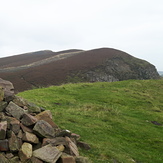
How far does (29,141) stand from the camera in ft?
29.5

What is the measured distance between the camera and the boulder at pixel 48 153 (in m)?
8.01

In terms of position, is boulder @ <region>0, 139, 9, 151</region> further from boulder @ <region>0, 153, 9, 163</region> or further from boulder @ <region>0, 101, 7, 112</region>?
boulder @ <region>0, 101, 7, 112</region>

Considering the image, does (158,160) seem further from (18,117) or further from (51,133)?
(18,117)

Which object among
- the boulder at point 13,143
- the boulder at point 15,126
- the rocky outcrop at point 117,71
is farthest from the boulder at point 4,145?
the rocky outcrop at point 117,71

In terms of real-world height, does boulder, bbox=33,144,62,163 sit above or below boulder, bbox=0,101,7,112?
below

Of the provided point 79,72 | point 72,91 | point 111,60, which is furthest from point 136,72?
point 72,91

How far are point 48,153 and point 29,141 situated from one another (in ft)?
4.36

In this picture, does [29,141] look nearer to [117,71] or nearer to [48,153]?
[48,153]

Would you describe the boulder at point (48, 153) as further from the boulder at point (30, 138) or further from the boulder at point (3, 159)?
the boulder at point (3, 159)

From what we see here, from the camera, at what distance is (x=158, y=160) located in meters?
11.8

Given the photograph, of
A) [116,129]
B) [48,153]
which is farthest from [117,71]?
[48,153]

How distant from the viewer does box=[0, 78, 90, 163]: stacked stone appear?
803cm

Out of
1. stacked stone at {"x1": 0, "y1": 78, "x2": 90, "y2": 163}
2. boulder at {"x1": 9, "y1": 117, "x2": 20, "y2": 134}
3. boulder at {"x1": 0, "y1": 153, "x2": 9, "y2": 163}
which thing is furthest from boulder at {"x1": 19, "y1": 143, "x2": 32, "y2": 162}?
boulder at {"x1": 9, "y1": 117, "x2": 20, "y2": 134}

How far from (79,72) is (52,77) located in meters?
9.49
